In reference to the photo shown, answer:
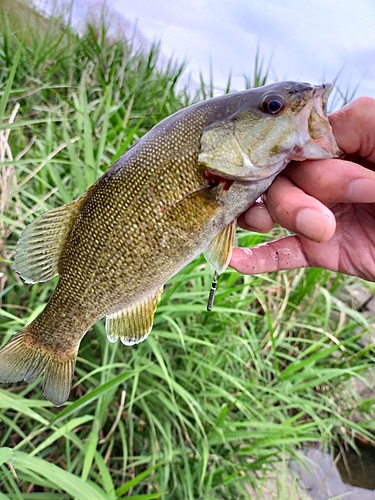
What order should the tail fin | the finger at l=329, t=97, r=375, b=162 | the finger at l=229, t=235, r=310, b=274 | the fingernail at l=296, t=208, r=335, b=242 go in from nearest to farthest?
1. the fingernail at l=296, t=208, r=335, b=242
2. the finger at l=329, t=97, r=375, b=162
3. the tail fin
4. the finger at l=229, t=235, r=310, b=274

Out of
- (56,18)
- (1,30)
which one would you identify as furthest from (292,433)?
(56,18)

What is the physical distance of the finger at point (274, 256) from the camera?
59.0 inches

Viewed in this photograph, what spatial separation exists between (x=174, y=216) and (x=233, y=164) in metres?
0.21

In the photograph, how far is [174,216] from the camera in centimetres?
116

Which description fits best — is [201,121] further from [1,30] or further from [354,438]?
[1,30]

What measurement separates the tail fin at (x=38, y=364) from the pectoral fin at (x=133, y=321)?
0.55 feet

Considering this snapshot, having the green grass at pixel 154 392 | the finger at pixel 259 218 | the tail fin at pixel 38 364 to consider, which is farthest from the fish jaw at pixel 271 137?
the green grass at pixel 154 392

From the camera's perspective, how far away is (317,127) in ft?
3.55

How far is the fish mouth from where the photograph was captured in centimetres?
108

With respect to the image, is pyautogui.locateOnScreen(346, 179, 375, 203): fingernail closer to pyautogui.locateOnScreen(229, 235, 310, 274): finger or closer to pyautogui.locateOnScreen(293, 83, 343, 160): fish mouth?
pyautogui.locateOnScreen(293, 83, 343, 160): fish mouth

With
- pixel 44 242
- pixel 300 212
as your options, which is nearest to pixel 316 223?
pixel 300 212

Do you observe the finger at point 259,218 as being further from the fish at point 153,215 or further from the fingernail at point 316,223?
the fingernail at point 316,223

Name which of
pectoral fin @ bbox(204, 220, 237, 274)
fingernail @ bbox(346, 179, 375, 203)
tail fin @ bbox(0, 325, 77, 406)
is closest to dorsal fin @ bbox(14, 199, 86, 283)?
tail fin @ bbox(0, 325, 77, 406)

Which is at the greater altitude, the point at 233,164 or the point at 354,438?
the point at 233,164
